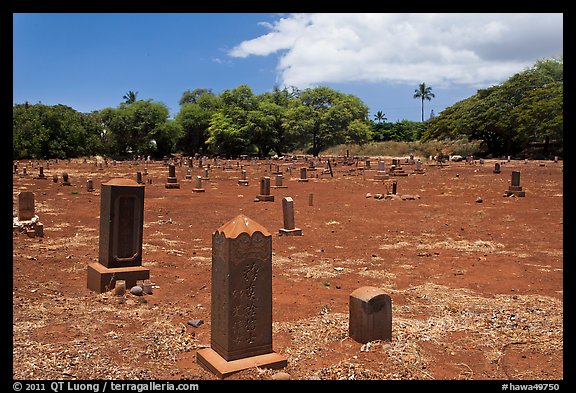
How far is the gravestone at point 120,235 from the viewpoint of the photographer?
8570 millimetres

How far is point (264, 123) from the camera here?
2596 inches

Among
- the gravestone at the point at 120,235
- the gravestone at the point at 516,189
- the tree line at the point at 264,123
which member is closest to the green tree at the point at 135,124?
the tree line at the point at 264,123

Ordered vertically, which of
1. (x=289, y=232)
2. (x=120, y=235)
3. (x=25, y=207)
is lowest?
(x=289, y=232)

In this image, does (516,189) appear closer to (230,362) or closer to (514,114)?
(230,362)

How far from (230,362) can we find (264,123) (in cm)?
6181

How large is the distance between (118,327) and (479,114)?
55.7m

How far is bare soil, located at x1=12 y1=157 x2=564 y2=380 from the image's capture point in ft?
18.1

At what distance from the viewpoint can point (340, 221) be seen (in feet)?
56.5

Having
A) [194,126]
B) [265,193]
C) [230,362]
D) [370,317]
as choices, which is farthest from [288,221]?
A: [194,126]

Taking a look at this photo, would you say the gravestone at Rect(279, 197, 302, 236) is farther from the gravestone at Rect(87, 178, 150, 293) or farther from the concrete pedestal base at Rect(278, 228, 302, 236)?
the gravestone at Rect(87, 178, 150, 293)

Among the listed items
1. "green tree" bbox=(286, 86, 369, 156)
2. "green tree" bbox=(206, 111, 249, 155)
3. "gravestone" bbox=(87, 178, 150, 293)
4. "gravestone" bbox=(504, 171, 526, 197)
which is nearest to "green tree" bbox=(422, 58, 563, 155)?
"green tree" bbox=(286, 86, 369, 156)

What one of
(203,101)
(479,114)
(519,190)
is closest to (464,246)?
(519,190)

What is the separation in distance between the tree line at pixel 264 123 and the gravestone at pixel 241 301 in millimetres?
48013

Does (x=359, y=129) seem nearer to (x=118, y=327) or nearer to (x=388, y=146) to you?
(x=388, y=146)
